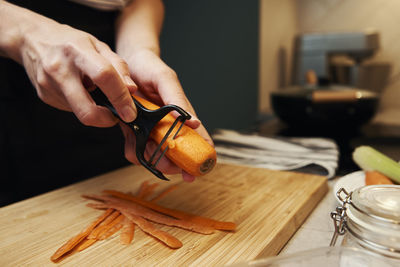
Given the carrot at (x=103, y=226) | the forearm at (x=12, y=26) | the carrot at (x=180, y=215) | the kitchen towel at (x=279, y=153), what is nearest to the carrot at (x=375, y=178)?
the kitchen towel at (x=279, y=153)

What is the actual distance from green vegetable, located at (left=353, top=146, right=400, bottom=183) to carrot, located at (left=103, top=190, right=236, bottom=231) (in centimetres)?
37

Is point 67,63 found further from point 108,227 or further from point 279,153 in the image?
point 279,153

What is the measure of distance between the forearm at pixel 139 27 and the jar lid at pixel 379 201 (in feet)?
1.84

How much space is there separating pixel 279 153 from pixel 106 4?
26.4 inches

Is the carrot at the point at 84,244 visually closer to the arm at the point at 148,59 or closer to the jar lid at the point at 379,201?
the arm at the point at 148,59

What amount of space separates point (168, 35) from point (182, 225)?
987 millimetres

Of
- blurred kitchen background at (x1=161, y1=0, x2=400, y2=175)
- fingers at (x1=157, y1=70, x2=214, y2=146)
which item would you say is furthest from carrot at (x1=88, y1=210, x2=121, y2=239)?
blurred kitchen background at (x1=161, y1=0, x2=400, y2=175)

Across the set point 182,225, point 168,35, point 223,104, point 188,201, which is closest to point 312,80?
point 223,104

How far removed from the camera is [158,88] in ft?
2.27

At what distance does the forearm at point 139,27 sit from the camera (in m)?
0.85

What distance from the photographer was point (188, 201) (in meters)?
0.76

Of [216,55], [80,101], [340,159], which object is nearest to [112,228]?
[80,101]

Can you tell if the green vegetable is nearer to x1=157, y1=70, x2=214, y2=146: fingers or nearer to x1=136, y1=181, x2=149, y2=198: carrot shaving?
x1=157, y1=70, x2=214, y2=146: fingers

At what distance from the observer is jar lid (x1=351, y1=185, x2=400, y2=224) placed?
1.42 ft
